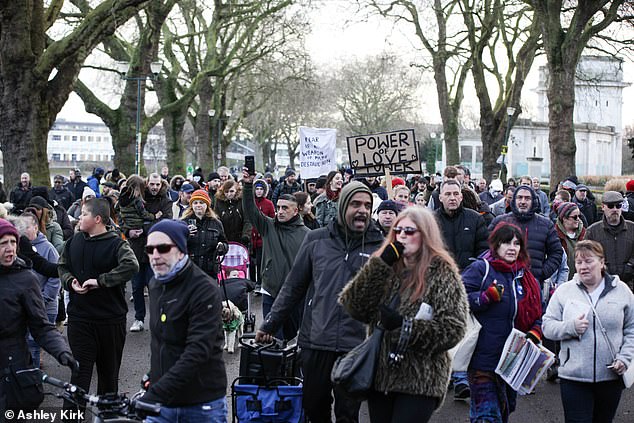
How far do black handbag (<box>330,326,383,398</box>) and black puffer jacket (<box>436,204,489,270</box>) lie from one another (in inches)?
163

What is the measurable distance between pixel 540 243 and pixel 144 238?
18.3 feet

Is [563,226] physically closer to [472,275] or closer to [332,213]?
[332,213]

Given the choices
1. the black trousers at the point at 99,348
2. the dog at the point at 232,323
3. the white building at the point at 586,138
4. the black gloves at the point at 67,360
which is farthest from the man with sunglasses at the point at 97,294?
the white building at the point at 586,138

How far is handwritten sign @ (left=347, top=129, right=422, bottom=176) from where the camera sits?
1184 centimetres

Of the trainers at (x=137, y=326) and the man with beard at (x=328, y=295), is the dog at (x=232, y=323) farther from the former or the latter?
the man with beard at (x=328, y=295)

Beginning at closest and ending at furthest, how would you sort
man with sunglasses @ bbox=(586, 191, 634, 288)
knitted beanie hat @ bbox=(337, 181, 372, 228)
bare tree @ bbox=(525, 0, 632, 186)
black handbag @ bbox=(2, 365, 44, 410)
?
black handbag @ bbox=(2, 365, 44, 410) < knitted beanie hat @ bbox=(337, 181, 372, 228) < man with sunglasses @ bbox=(586, 191, 634, 288) < bare tree @ bbox=(525, 0, 632, 186)

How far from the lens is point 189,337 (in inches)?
183

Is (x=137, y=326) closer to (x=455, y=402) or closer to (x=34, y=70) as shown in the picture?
(x=455, y=402)

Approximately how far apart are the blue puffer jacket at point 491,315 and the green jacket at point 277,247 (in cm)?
295

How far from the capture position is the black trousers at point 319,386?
5461 mm

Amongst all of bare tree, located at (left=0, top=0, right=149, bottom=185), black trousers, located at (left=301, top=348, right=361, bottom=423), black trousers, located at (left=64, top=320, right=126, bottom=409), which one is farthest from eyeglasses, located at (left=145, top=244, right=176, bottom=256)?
bare tree, located at (left=0, top=0, right=149, bottom=185)

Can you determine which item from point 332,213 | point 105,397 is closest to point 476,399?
point 105,397

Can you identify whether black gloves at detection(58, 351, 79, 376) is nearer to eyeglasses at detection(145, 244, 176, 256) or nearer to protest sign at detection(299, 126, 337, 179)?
eyeglasses at detection(145, 244, 176, 256)

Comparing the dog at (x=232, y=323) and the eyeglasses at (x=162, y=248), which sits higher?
the eyeglasses at (x=162, y=248)
